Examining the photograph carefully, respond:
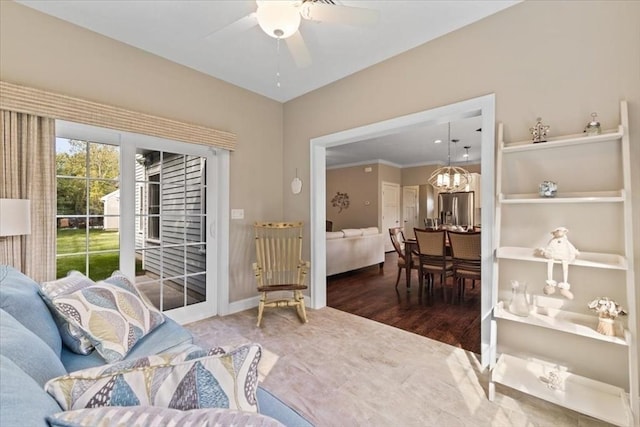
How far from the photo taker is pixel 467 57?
2.40 meters

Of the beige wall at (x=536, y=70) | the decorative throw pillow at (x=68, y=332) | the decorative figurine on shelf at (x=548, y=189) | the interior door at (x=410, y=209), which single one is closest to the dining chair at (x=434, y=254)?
the beige wall at (x=536, y=70)

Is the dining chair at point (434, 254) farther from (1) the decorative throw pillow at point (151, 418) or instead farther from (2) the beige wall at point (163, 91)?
(1) the decorative throw pillow at point (151, 418)

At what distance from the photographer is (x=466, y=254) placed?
3627 mm

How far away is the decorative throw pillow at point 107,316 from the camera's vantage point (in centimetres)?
138

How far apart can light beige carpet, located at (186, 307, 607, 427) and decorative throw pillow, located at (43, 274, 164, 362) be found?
0.81 metres

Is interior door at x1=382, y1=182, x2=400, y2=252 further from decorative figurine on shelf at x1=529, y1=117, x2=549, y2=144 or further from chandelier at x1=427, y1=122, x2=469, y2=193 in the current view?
decorative figurine on shelf at x1=529, y1=117, x2=549, y2=144

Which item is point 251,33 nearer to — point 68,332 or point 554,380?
point 68,332

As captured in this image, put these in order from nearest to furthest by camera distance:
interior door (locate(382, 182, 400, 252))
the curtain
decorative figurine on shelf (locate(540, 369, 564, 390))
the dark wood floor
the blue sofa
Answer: the blue sofa
decorative figurine on shelf (locate(540, 369, 564, 390))
the curtain
the dark wood floor
interior door (locate(382, 182, 400, 252))

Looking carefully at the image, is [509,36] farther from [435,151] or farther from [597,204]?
[435,151]

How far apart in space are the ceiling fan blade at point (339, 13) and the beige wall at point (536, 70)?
113 cm

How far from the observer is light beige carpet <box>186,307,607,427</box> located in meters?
1.72

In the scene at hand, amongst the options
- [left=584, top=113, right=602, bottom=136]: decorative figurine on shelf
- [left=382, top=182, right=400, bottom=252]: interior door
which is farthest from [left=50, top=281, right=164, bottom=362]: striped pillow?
[left=382, top=182, right=400, bottom=252]: interior door

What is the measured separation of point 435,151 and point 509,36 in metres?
4.98

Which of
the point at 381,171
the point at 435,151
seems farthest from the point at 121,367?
the point at 381,171
